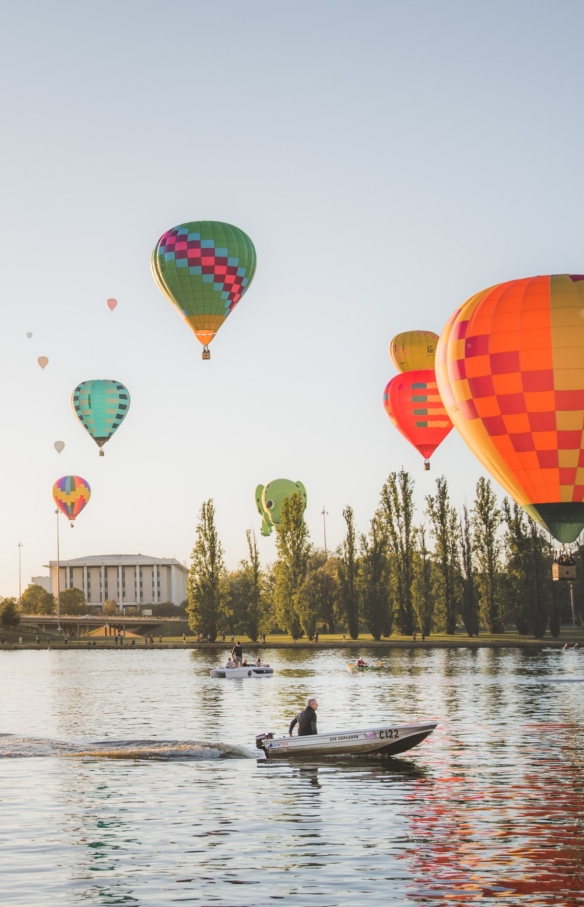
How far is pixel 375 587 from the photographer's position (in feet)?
373

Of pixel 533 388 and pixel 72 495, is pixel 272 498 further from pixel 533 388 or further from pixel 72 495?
pixel 533 388

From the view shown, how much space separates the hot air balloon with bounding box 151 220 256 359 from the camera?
66500 millimetres

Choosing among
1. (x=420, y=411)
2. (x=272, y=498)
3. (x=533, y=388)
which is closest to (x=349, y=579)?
(x=272, y=498)

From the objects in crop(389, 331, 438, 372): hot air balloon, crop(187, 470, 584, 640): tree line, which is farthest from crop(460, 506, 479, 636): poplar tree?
crop(389, 331, 438, 372): hot air balloon

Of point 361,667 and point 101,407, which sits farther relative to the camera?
point 101,407

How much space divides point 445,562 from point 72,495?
44086 millimetres

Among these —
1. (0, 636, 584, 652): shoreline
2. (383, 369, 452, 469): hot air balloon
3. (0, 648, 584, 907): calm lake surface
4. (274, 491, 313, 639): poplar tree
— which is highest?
(383, 369, 452, 469): hot air balloon

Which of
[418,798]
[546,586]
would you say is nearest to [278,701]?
[418,798]

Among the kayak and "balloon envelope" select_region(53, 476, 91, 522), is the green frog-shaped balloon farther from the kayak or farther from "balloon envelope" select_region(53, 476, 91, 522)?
the kayak

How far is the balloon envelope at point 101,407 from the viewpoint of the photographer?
304 feet

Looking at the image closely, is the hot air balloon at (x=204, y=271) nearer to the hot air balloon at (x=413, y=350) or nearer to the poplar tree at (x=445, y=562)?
the hot air balloon at (x=413, y=350)

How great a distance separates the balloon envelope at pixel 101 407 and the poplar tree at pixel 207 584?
108ft

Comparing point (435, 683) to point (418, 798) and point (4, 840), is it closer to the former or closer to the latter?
point (418, 798)

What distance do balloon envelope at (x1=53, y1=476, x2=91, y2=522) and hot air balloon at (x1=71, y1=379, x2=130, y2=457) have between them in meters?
41.1
